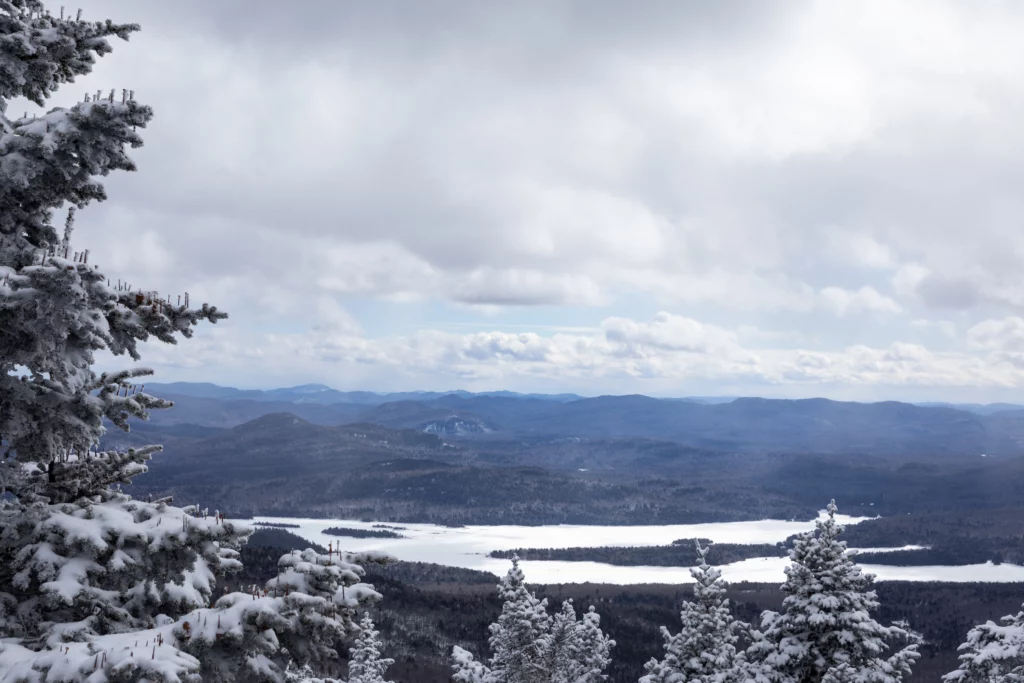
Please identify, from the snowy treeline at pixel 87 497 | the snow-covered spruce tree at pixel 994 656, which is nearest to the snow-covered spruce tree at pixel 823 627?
the snow-covered spruce tree at pixel 994 656

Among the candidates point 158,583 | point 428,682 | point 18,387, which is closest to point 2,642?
point 158,583

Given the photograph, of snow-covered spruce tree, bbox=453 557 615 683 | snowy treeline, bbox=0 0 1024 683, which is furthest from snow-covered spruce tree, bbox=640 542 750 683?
snowy treeline, bbox=0 0 1024 683

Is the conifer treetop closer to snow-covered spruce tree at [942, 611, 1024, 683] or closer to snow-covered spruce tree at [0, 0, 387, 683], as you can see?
snow-covered spruce tree at [0, 0, 387, 683]

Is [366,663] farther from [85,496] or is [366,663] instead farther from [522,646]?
[85,496]

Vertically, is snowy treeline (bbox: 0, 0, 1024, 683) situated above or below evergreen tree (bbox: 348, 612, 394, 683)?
above

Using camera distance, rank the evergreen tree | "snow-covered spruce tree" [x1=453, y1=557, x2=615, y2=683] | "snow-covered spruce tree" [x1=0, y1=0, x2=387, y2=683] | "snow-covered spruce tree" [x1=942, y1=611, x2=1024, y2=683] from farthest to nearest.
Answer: the evergreen tree < "snow-covered spruce tree" [x1=453, y1=557, x2=615, y2=683] < "snow-covered spruce tree" [x1=942, y1=611, x2=1024, y2=683] < "snow-covered spruce tree" [x1=0, y1=0, x2=387, y2=683]

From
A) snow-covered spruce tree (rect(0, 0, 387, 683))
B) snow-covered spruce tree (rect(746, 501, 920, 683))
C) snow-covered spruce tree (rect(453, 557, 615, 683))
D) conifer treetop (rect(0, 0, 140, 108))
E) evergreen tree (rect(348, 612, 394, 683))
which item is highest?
conifer treetop (rect(0, 0, 140, 108))

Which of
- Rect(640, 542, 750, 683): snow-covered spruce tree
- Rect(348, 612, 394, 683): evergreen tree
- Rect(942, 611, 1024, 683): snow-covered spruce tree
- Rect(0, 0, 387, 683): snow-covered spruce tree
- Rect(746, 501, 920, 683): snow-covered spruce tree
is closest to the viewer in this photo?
Rect(0, 0, 387, 683): snow-covered spruce tree

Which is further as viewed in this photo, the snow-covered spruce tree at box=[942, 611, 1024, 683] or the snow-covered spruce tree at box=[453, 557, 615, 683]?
the snow-covered spruce tree at box=[453, 557, 615, 683]
